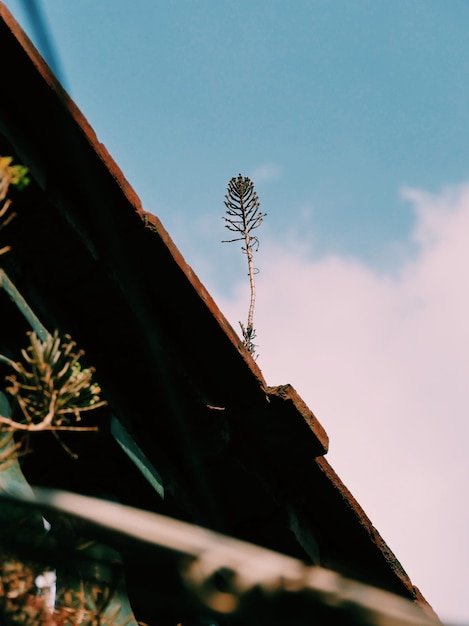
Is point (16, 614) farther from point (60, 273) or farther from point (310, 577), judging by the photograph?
point (60, 273)

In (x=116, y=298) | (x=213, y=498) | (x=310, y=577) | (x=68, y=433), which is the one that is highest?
(x=116, y=298)

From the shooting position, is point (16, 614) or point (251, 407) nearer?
point (16, 614)

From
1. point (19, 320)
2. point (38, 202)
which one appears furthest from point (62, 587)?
point (38, 202)

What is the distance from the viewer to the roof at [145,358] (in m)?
3.74

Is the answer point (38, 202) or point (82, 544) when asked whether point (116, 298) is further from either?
point (82, 544)

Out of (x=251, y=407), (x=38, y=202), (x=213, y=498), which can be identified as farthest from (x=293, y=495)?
(x=38, y=202)

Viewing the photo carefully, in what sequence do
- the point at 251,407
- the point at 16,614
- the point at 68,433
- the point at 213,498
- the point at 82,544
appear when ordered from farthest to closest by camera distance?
the point at 213,498 → the point at 251,407 → the point at 68,433 → the point at 16,614 → the point at 82,544

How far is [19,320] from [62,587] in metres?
1.23

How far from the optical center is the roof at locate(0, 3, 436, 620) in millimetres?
3744

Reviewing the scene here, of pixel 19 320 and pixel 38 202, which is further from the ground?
pixel 38 202

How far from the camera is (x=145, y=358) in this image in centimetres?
432

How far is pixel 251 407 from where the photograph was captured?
449cm

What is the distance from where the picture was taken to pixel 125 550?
49.8 inches

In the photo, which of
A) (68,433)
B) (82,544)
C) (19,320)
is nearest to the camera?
(82,544)
